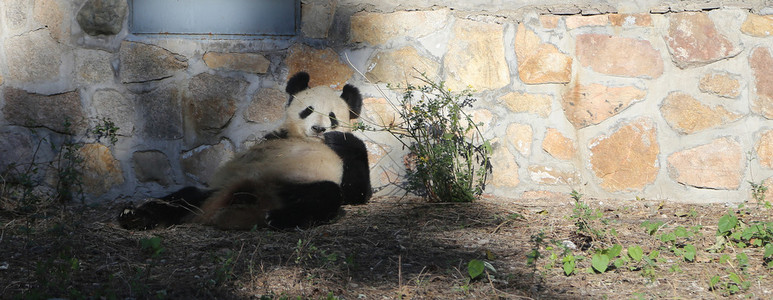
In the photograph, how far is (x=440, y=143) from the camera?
427 cm

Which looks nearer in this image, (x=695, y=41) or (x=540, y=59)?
(x=695, y=41)

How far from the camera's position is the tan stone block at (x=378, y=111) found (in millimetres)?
4438

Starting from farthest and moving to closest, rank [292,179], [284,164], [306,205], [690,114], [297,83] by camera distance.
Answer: [297,83], [690,114], [284,164], [292,179], [306,205]

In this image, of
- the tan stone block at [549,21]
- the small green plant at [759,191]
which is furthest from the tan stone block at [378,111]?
the small green plant at [759,191]

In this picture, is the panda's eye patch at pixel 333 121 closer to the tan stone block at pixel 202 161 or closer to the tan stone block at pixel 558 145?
the tan stone block at pixel 202 161

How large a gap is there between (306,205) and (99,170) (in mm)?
1536

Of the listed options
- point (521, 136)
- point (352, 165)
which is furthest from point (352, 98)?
point (521, 136)

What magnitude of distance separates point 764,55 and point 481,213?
194 centimetres

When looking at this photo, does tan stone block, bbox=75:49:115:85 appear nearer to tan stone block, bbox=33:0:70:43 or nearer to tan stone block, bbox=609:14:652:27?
tan stone block, bbox=33:0:70:43

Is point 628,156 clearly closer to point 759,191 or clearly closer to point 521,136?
point 521,136

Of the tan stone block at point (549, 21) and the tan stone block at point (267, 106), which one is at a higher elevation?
the tan stone block at point (549, 21)

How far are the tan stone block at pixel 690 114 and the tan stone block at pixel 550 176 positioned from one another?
0.66 metres

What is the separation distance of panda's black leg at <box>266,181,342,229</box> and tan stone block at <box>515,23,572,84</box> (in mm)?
1433

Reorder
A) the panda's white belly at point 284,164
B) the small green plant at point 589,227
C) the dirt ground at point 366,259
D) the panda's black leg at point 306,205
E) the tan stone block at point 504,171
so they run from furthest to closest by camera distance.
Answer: the tan stone block at point 504,171
the panda's white belly at point 284,164
the panda's black leg at point 306,205
the small green plant at point 589,227
the dirt ground at point 366,259
